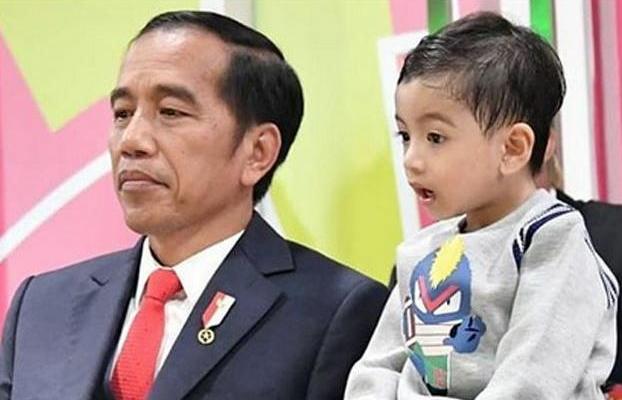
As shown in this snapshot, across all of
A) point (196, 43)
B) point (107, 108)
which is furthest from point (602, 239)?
point (107, 108)

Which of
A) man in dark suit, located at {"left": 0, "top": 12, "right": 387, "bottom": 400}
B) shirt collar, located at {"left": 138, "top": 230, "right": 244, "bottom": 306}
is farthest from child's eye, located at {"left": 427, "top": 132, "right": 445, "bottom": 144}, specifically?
shirt collar, located at {"left": 138, "top": 230, "right": 244, "bottom": 306}

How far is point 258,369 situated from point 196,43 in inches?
17.2

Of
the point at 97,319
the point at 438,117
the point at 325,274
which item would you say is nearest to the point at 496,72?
the point at 438,117

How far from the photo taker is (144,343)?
1.52 m

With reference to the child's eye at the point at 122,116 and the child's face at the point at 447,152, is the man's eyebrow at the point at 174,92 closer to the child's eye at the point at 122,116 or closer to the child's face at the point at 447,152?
the child's eye at the point at 122,116

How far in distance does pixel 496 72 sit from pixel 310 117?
76 centimetres

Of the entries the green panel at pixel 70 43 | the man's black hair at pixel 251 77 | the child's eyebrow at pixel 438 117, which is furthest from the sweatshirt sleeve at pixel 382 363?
the green panel at pixel 70 43

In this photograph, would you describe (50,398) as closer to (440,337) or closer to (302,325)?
(302,325)

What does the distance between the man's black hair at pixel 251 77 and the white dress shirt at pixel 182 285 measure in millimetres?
128

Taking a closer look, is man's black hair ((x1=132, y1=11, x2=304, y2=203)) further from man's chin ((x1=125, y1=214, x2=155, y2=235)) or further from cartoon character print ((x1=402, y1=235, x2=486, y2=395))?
cartoon character print ((x1=402, y1=235, x2=486, y2=395))

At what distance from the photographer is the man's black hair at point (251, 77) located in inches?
61.9

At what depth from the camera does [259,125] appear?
1.60 metres

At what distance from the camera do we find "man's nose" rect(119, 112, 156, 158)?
1.50 metres

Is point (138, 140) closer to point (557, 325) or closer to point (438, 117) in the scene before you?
point (438, 117)
